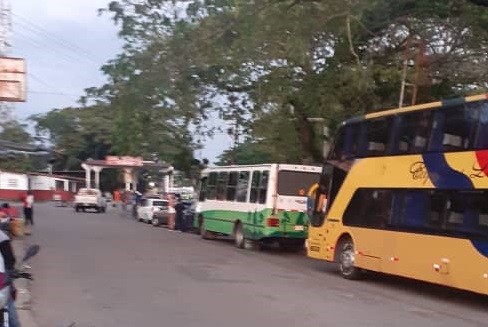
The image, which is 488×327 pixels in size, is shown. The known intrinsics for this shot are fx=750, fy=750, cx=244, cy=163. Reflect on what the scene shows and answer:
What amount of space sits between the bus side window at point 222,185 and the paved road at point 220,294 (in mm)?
5021

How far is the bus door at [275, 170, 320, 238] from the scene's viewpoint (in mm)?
22562

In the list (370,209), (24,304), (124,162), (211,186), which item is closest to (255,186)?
(211,186)

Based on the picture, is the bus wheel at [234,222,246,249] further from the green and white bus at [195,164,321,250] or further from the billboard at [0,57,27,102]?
the billboard at [0,57,27,102]

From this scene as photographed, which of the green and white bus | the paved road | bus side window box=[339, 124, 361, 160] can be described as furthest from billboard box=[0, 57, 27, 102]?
bus side window box=[339, 124, 361, 160]

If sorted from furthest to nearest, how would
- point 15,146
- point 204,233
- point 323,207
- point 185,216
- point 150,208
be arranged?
point 150,208 → point 185,216 → point 204,233 → point 323,207 → point 15,146

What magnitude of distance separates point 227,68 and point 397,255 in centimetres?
1028

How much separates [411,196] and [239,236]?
11.0 metres

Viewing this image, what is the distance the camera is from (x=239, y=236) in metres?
24.9

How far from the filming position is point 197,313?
1099 cm

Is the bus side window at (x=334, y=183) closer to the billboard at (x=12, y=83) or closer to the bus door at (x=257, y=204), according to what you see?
the bus door at (x=257, y=204)

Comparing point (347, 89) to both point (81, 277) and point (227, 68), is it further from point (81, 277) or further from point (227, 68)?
point (81, 277)

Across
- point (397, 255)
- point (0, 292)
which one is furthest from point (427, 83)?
point (0, 292)

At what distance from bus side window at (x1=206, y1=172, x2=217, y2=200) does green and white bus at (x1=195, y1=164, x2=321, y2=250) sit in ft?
3.60

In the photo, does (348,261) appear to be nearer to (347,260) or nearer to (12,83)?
(347,260)
